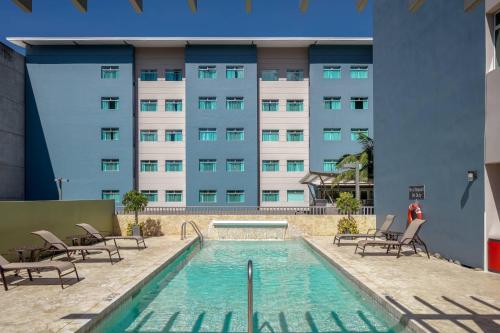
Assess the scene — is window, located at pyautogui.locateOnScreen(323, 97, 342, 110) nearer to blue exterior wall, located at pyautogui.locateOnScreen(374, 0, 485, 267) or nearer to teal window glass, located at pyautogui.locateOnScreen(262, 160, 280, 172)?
teal window glass, located at pyautogui.locateOnScreen(262, 160, 280, 172)

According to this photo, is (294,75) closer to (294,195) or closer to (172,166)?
(294,195)

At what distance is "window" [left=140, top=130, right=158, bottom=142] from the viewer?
32.5 m

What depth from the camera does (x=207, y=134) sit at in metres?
32.3

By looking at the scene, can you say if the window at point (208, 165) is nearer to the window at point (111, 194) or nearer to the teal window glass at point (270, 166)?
the teal window glass at point (270, 166)

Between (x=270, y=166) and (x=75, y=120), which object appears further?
(x=270, y=166)

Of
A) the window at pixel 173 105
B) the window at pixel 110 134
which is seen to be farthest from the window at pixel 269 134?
the window at pixel 110 134

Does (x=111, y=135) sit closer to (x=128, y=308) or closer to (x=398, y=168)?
(x=398, y=168)

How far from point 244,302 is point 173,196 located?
25601mm

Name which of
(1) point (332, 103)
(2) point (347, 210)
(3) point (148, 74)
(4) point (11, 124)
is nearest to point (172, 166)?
(3) point (148, 74)

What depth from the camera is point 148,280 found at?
29.4 ft

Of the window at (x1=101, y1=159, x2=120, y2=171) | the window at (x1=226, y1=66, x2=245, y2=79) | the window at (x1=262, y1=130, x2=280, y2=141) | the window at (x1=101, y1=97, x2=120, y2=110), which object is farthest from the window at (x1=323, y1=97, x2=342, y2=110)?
the window at (x1=101, y1=159, x2=120, y2=171)

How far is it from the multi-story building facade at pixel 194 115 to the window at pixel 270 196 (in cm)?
8

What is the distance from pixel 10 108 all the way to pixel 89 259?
23251 mm

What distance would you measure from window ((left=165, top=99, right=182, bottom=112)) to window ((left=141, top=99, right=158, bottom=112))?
0.90 meters
